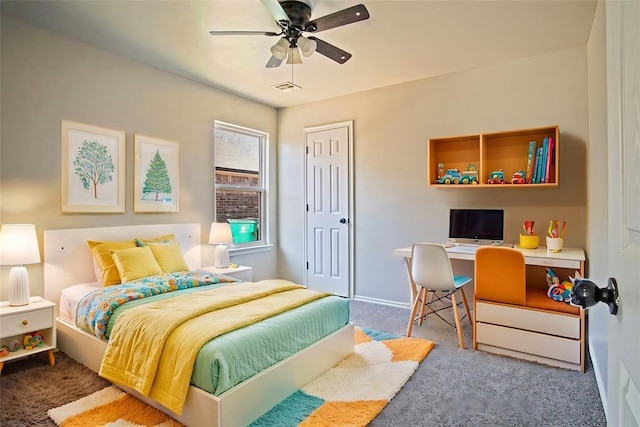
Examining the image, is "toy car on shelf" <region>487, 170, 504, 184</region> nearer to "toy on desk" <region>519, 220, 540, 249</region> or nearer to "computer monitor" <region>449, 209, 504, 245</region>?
"computer monitor" <region>449, 209, 504, 245</region>

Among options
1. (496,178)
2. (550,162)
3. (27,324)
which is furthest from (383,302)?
(27,324)

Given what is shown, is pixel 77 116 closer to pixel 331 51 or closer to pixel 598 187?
pixel 331 51

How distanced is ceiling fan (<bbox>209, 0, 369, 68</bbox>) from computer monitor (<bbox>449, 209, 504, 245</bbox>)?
6.37 feet

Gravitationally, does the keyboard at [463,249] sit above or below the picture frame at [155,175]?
below

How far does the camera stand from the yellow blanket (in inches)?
70.9

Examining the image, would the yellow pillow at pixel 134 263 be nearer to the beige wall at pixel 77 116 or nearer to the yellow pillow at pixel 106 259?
the yellow pillow at pixel 106 259

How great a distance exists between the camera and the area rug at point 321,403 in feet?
6.23

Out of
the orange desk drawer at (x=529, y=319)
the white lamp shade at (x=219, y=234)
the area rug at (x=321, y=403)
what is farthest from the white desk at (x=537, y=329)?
the white lamp shade at (x=219, y=234)

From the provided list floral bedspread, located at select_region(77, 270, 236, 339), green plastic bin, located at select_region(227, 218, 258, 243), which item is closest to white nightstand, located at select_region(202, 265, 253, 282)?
floral bedspread, located at select_region(77, 270, 236, 339)

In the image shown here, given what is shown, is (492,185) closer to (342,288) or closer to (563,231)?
(563,231)

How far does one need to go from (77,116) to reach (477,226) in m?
3.80

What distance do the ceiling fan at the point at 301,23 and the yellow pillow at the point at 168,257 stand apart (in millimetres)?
1936

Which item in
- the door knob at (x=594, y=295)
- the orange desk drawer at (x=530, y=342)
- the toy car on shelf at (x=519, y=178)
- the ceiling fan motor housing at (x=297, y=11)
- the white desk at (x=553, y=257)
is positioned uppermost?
the ceiling fan motor housing at (x=297, y=11)

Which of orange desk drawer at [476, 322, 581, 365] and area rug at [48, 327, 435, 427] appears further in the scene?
orange desk drawer at [476, 322, 581, 365]
